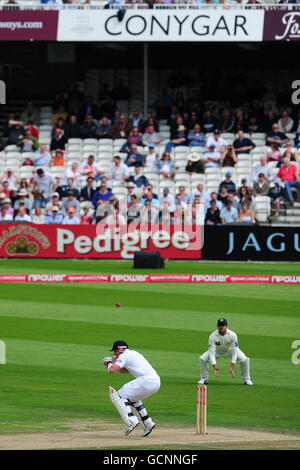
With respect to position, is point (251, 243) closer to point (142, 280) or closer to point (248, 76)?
point (142, 280)

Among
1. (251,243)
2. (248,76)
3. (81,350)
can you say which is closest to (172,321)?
(81,350)

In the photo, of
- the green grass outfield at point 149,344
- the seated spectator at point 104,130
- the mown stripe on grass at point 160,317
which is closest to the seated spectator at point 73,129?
the seated spectator at point 104,130

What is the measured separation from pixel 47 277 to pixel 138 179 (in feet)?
25.2

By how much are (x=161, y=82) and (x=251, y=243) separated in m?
11.5

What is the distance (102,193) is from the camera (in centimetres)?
3428

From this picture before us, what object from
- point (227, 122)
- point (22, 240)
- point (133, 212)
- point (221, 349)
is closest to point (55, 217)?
point (22, 240)

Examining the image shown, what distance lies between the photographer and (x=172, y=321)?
22.8 m

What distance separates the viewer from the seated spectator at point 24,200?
3438cm

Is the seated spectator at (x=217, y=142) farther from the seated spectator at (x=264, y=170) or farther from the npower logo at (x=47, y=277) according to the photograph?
the npower logo at (x=47, y=277)

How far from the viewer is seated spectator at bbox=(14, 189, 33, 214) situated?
34.4m

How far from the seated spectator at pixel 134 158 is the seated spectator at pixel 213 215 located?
13.8ft

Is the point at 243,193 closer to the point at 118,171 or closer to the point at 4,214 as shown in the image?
the point at 118,171

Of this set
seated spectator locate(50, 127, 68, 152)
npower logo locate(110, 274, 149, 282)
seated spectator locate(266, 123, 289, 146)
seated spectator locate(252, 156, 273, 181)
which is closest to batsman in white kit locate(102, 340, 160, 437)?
npower logo locate(110, 274, 149, 282)

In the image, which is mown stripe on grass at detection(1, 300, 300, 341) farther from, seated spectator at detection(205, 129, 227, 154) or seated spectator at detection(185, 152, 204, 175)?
seated spectator at detection(205, 129, 227, 154)
